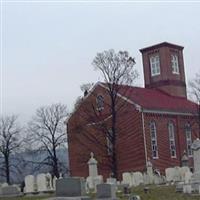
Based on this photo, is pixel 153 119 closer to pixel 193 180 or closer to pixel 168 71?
pixel 168 71

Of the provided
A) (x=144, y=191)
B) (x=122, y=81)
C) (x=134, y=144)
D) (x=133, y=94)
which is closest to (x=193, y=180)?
(x=144, y=191)

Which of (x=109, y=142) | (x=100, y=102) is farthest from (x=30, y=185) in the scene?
(x=100, y=102)

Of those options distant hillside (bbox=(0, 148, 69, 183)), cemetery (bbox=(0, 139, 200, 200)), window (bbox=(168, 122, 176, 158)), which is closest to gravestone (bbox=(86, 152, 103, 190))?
cemetery (bbox=(0, 139, 200, 200))

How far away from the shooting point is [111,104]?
141 ft

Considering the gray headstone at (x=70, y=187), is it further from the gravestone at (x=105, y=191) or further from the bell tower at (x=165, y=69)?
the bell tower at (x=165, y=69)

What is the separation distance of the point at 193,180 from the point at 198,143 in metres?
2.91

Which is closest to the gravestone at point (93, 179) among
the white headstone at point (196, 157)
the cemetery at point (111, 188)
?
the cemetery at point (111, 188)

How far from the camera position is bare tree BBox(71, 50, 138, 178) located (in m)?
39.8

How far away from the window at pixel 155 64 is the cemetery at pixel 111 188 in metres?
17.4

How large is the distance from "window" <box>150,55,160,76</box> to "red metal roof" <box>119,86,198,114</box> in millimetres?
1980

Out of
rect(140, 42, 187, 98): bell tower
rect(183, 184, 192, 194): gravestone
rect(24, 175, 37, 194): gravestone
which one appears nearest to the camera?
rect(183, 184, 192, 194): gravestone

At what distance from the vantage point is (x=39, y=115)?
199ft

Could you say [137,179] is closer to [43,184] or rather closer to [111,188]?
[43,184]

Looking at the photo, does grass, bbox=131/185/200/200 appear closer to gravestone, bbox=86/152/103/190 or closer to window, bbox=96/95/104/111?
gravestone, bbox=86/152/103/190
